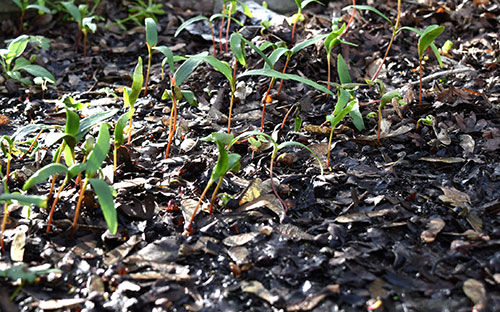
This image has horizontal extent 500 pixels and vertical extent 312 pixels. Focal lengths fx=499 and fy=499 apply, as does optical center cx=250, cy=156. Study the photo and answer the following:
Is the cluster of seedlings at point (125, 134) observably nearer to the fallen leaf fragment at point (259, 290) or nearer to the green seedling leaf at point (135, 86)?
the green seedling leaf at point (135, 86)

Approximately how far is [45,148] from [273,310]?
1249mm

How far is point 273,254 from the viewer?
1557mm

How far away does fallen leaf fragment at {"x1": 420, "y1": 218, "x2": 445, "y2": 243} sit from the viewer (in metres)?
1.59

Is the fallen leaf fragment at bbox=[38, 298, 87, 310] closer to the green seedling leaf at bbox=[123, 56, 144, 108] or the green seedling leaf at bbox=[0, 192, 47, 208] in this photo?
the green seedling leaf at bbox=[0, 192, 47, 208]

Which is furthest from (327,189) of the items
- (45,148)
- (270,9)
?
(270,9)

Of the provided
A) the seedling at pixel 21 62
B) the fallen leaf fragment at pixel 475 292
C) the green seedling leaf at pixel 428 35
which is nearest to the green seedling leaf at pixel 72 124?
the seedling at pixel 21 62

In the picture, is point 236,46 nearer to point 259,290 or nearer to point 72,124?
point 72,124

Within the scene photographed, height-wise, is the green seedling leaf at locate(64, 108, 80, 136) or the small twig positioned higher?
the green seedling leaf at locate(64, 108, 80, 136)

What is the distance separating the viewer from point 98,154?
1.50 m

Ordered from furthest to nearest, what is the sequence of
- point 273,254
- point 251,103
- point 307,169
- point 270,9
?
point 270,9
point 251,103
point 307,169
point 273,254

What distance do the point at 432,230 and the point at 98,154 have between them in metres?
1.08

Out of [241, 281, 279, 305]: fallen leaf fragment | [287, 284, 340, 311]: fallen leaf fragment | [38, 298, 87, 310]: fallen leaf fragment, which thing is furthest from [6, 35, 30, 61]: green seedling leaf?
[287, 284, 340, 311]: fallen leaf fragment

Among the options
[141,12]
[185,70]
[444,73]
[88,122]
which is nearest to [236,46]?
[185,70]

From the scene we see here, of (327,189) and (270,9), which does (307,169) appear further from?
(270,9)
